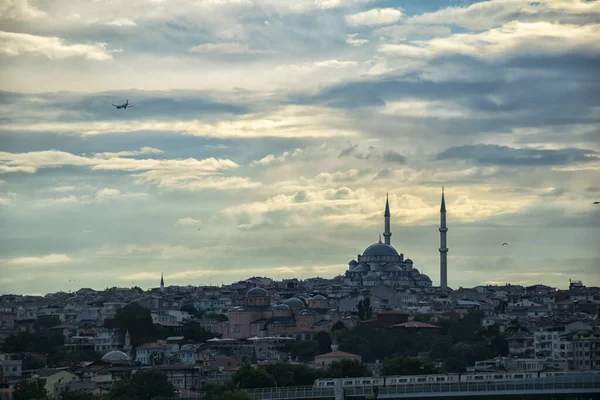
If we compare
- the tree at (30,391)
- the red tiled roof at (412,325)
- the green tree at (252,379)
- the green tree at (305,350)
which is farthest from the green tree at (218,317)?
the tree at (30,391)

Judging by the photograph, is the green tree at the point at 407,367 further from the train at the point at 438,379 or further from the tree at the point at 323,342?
the tree at the point at 323,342

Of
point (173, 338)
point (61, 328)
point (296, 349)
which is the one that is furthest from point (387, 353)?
point (61, 328)

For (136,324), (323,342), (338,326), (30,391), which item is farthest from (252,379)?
(338,326)

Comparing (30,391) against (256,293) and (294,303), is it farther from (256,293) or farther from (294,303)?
(294,303)

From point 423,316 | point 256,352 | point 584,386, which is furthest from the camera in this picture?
point 423,316

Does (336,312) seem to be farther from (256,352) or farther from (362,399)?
(362,399)
